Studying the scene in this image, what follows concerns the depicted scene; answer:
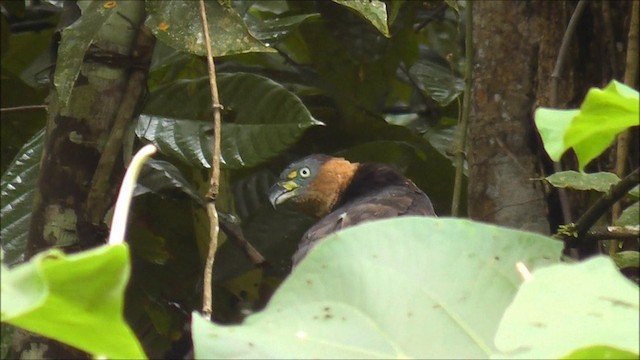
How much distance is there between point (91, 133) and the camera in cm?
184

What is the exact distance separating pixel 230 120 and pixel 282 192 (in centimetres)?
31

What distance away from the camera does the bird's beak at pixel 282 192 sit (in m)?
2.34

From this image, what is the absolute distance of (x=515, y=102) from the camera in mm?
1931

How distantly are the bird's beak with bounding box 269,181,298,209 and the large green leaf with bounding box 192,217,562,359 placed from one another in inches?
62.9

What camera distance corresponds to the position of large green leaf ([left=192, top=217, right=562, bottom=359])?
2.23ft

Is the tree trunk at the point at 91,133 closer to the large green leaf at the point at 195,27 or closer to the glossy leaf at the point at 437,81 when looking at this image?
the large green leaf at the point at 195,27

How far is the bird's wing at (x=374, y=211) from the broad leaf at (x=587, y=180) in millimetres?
536

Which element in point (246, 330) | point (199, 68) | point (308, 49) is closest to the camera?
point (246, 330)

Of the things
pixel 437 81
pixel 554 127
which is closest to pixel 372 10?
Result: pixel 437 81

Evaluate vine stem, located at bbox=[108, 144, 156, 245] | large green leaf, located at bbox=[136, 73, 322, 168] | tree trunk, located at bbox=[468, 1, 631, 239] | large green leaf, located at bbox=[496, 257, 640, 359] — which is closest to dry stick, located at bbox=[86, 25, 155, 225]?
large green leaf, located at bbox=[136, 73, 322, 168]

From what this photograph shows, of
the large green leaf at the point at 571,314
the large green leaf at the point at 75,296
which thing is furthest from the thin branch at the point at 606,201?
the large green leaf at the point at 75,296

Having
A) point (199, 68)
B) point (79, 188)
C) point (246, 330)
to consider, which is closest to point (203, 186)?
point (199, 68)

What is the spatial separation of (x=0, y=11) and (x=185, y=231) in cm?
89

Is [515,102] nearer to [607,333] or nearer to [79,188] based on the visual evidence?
[79,188]
